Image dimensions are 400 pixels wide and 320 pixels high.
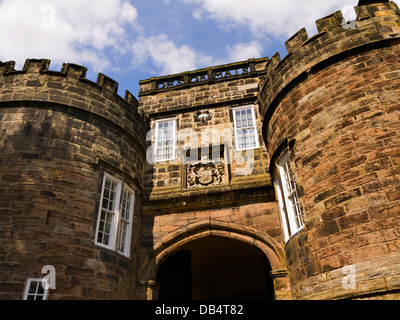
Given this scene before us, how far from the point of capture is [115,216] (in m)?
8.65

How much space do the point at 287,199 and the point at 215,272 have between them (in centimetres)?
766

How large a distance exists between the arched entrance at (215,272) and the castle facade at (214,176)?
0.11 metres

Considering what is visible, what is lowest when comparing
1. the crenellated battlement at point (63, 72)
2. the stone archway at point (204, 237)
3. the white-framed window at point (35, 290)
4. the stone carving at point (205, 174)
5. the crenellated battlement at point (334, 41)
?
the white-framed window at point (35, 290)

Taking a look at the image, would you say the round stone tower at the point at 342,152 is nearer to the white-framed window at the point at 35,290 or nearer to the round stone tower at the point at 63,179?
the round stone tower at the point at 63,179

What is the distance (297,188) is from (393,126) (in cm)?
210

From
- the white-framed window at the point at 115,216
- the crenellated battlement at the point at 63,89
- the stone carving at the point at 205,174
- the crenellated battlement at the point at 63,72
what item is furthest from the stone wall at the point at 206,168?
the crenellated battlement at the point at 63,72

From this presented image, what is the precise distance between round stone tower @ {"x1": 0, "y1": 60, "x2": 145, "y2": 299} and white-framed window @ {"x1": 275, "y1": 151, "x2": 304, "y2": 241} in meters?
3.93

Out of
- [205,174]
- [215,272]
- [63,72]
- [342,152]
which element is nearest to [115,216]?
[205,174]

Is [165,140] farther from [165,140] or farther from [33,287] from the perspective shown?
[33,287]

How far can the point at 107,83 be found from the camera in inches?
394

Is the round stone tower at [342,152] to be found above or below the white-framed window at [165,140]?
below

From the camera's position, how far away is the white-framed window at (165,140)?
11.1m

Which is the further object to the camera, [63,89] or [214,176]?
[214,176]

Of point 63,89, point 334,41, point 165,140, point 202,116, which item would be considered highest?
point 202,116
